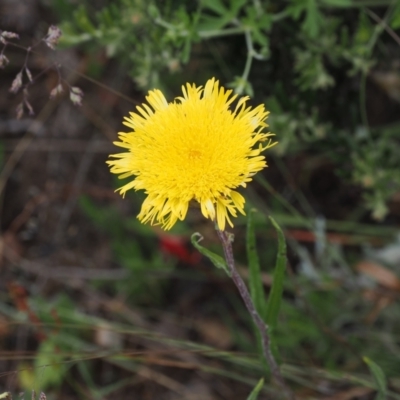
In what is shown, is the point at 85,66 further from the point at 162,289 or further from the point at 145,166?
the point at 145,166

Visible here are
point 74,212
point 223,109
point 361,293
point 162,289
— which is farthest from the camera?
point 74,212

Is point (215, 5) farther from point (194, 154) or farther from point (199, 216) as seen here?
point (199, 216)

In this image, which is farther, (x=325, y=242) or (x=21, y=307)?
(x=325, y=242)

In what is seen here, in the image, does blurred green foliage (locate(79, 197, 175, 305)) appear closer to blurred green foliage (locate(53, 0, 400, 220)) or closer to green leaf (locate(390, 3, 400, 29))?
blurred green foliage (locate(53, 0, 400, 220))

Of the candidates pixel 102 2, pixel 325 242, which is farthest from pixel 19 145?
pixel 325 242

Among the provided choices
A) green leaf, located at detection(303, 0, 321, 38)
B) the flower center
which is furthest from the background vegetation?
the flower center

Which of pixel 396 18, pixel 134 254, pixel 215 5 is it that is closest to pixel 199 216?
pixel 134 254

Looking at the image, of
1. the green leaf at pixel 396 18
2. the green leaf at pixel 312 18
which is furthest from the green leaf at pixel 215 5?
the green leaf at pixel 396 18
